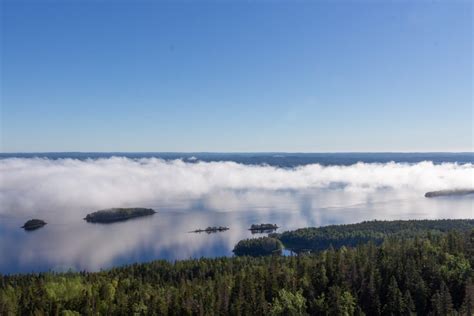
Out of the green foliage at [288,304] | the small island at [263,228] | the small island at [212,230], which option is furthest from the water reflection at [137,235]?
the green foliage at [288,304]

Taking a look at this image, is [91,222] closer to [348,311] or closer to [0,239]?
[0,239]

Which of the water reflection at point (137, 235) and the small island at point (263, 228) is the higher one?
the small island at point (263, 228)

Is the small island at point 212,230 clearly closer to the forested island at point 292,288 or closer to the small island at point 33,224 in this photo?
the small island at point 33,224

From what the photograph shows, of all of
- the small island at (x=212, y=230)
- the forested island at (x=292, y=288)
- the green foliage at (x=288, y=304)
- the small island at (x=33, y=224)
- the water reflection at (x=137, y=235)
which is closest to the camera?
the green foliage at (x=288, y=304)

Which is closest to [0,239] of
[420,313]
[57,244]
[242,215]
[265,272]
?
[57,244]

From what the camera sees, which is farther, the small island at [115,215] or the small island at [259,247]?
the small island at [115,215]

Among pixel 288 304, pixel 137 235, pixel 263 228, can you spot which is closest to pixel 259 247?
pixel 263 228
